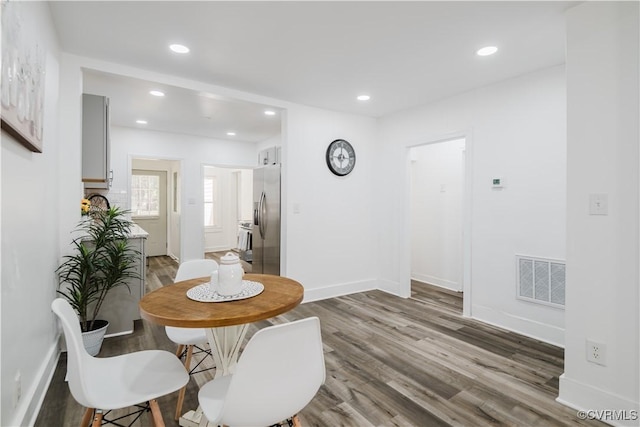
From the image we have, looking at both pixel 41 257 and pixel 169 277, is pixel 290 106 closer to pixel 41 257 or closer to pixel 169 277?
pixel 41 257

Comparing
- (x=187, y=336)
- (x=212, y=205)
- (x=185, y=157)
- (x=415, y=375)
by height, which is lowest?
(x=415, y=375)

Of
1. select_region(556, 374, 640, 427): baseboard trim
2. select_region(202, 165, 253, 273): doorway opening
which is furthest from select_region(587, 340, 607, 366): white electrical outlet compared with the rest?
select_region(202, 165, 253, 273): doorway opening

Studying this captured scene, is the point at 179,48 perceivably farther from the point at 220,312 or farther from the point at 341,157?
the point at 341,157

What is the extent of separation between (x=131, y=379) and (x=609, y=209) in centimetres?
270

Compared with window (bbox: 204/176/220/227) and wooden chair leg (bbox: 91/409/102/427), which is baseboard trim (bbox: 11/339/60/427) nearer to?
wooden chair leg (bbox: 91/409/102/427)

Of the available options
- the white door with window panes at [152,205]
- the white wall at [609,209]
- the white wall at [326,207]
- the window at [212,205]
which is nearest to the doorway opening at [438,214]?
the white wall at [326,207]

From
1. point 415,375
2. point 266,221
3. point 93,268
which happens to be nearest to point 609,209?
point 415,375

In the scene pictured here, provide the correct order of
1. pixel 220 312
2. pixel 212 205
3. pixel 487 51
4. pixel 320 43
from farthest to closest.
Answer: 1. pixel 212 205
2. pixel 487 51
3. pixel 320 43
4. pixel 220 312

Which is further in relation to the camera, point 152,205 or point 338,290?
point 152,205

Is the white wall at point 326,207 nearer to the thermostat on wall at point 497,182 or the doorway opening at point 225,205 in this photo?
the thermostat on wall at point 497,182

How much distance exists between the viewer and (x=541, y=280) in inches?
118

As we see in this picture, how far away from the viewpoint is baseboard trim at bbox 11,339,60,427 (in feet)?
5.17

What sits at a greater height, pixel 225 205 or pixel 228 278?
pixel 225 205

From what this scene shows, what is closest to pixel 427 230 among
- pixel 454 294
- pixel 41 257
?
pixel 454 294
